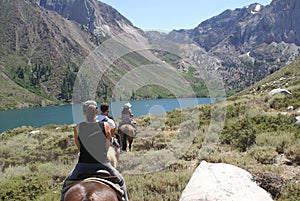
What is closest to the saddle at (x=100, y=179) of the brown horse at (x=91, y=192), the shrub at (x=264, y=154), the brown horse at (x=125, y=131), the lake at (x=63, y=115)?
the brown horse at (x=91, y=192)

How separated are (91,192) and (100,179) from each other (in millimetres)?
630

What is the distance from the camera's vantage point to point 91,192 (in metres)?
4.17

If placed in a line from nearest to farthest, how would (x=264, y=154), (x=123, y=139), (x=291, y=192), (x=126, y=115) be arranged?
(x=291, y=192) < (x=264, y=154) < (x=126, y=115) < (x=123, y=139)

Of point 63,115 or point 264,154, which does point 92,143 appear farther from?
point 63,115

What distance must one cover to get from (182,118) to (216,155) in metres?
11.9

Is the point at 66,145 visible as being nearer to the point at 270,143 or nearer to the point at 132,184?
the point at 132,184

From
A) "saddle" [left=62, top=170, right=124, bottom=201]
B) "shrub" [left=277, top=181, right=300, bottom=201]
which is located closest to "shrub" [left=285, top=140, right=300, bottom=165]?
"shrub" [left=277, top=181, right=300, bottom=201]

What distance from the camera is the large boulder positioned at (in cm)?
611

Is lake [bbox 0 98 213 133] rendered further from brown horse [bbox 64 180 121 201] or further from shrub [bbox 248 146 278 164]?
shrub [bbox 248 146 278 164]

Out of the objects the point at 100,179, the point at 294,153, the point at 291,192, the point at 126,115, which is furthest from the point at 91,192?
the point at 126,115

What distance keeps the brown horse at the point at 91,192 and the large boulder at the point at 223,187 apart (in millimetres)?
2361

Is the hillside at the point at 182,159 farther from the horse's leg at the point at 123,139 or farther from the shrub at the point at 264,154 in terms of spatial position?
the horse's leg at the point at 123,139

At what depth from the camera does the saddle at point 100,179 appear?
4.81m

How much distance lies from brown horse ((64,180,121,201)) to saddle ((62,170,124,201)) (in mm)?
89
